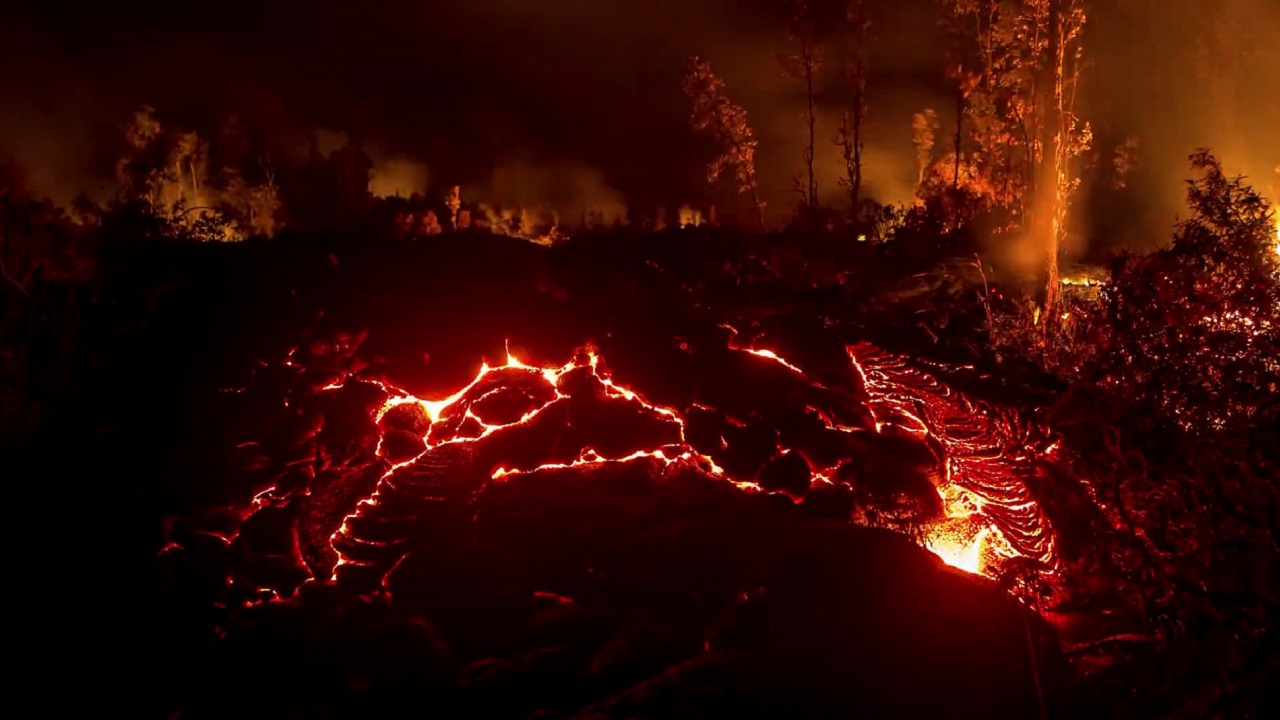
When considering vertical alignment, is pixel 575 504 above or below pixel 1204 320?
below

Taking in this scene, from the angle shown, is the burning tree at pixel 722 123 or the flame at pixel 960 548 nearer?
the flame at pixel 960 548

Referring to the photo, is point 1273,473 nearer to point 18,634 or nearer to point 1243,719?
point 1243,719

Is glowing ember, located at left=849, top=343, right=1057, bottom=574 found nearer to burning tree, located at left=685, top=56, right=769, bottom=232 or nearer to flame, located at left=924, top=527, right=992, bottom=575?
flame, located at left=924, top=527, right=992, bottom=575

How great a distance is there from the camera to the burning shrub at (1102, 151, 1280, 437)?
223 inches

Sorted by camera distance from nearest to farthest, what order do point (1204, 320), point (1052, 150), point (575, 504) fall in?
point (1204, 320), point (575, 504), point (1052, 150)

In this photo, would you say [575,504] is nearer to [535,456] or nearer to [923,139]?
[535,456]

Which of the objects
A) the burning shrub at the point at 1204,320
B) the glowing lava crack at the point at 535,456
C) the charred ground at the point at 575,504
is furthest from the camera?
the glowing lava crack at the point at 535,456

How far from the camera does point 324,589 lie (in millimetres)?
6082

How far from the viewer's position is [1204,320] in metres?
6.04

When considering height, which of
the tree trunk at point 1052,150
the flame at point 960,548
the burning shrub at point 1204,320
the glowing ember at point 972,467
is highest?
the tree trunk at point 1052,150

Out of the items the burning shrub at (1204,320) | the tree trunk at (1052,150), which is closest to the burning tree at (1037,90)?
the tree trunk at (1052,150)

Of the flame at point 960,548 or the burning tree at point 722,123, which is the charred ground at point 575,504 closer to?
the flame at point 960,548

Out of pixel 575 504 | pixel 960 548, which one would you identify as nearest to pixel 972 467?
pixel 960 548

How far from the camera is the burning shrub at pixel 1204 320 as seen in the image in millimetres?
5668
